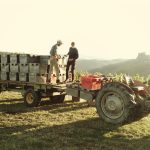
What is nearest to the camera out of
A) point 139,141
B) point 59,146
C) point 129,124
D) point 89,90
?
point 59,146

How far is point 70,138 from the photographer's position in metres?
10.3

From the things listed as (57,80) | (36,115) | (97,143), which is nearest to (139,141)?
(97,143)

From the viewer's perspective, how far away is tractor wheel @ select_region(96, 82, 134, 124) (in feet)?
37.7

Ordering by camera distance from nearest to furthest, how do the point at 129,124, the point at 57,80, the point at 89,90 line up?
1. the point at 129,124
2. the point at 89,90
3. the point at 57,80

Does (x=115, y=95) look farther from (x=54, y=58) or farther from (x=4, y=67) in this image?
(x=4, y=67)

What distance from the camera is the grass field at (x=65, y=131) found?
31.7 feet

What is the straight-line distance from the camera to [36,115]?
44.7 ft

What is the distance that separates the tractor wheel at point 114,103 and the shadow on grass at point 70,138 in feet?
1.09

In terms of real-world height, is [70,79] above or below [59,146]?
above

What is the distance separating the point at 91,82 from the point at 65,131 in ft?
7.79

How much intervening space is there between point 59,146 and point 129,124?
11.0ft

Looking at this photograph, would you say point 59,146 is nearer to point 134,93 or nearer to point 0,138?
point 0,138

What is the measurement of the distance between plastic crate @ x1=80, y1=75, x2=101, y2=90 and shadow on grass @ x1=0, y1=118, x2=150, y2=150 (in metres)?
1.45

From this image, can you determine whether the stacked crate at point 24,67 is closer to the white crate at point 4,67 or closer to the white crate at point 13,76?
the white crate at point 13,76
